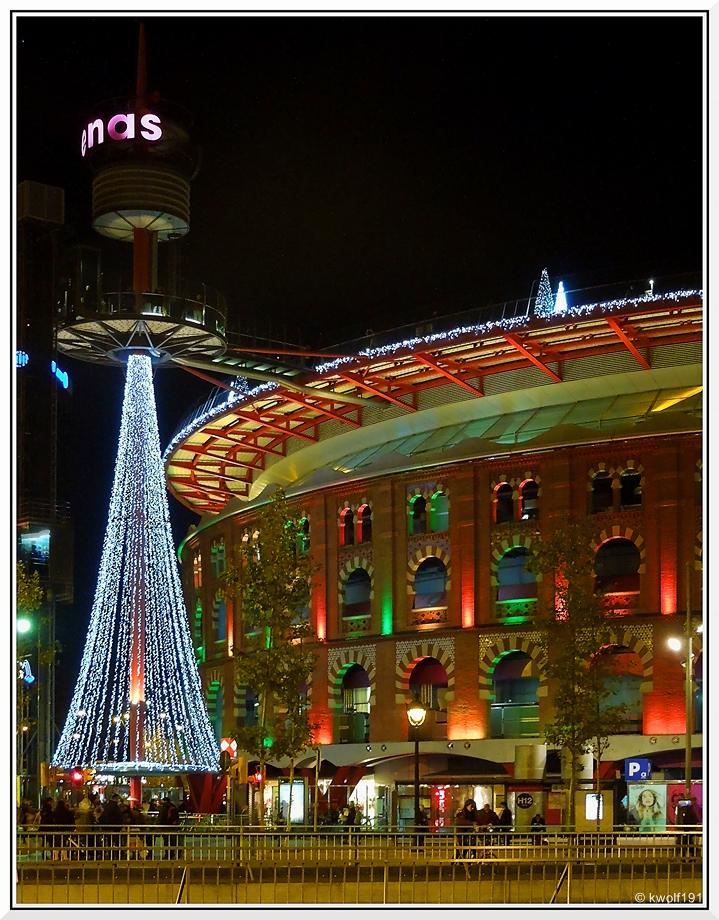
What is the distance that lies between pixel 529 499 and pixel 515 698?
7905 millimetres

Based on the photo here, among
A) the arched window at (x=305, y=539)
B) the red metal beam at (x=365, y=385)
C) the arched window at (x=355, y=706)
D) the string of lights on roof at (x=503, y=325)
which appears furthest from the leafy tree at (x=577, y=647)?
the arched window at (x=305, y=539)

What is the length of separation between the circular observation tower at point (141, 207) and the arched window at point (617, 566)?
712 inches

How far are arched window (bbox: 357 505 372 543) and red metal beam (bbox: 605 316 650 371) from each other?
13939mm

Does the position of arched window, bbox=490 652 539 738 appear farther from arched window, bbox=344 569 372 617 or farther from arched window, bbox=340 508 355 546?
arched window, bbox=340 508 355 546

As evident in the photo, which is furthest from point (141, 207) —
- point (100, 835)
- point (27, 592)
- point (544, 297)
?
point (100, 835)

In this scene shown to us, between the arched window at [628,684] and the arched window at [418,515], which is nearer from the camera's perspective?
the arched window at [628,684]

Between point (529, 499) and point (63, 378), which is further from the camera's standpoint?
point (63, 378)

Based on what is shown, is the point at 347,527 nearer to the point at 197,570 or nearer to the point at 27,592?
the point at 197,570

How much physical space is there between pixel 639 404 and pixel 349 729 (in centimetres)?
1902

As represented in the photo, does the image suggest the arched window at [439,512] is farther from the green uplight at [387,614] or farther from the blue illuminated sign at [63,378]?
the blue illuminated sign at [63,378]

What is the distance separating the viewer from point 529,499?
56.1 meters

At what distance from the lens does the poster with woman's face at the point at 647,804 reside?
42.1m

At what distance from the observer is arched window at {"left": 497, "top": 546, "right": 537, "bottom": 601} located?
55959 mm

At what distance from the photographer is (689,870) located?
2592cm
